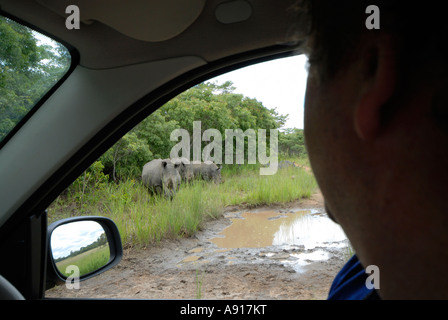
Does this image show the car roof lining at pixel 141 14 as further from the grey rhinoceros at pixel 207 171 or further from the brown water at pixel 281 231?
the grey rhinoceros at pixel 207 171

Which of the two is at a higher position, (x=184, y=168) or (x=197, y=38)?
(x=197, y=38)

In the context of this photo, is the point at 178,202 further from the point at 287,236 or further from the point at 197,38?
the point at 197,38

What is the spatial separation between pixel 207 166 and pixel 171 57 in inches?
248

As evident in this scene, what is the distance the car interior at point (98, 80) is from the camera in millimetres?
1483

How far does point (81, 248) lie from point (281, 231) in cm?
379

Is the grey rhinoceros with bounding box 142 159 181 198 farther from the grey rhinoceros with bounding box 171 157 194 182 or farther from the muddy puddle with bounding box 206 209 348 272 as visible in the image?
the muddy puddle with bounding box 206 209 348 272

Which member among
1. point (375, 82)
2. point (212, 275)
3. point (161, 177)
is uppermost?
point (375, 82)

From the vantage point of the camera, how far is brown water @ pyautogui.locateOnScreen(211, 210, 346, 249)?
4699 millimetres

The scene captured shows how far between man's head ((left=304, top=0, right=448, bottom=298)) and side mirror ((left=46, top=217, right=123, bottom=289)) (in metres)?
1.56

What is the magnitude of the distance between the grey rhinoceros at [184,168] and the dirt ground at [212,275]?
2308 millimetres

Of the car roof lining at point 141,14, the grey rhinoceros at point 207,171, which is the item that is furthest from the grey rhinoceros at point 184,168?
the car roof lining at point 141,14

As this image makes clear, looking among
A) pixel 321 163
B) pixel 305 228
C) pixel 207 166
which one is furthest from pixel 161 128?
pixel 321 163

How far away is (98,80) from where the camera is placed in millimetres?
1581

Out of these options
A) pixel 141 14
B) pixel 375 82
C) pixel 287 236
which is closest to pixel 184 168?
pixel 287 236
